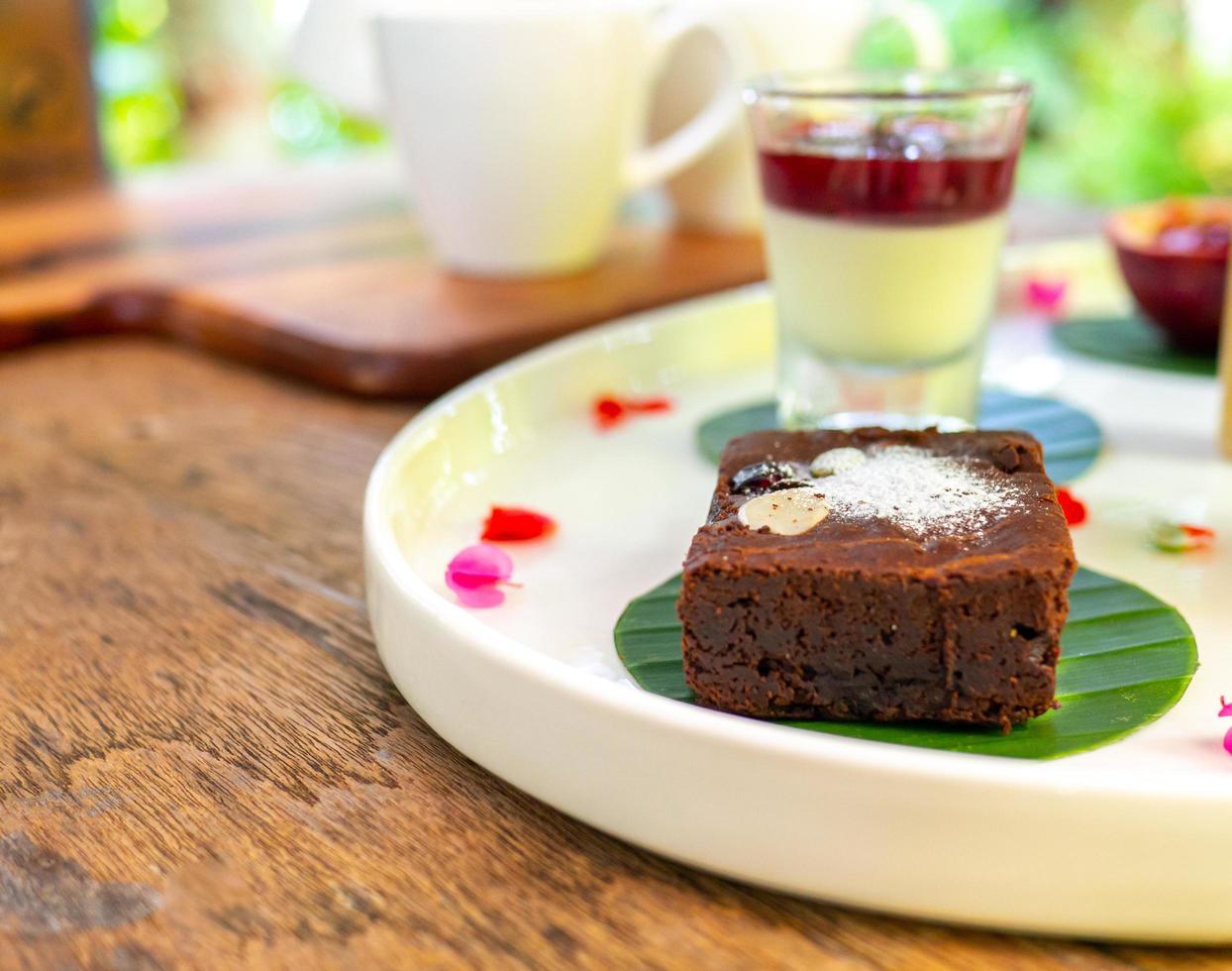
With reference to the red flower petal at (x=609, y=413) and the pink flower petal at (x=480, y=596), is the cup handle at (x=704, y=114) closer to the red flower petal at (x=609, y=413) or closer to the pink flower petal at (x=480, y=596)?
the red flower petal at (x=609, y=413)

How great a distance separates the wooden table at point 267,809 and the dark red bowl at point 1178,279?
0.79m

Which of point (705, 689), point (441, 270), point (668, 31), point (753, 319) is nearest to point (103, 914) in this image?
point (705, 689)

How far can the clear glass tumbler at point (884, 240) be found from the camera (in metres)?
0.96

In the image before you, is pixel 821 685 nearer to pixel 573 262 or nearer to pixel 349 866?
pixel 349 866

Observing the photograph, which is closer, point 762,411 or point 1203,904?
point 1203,904

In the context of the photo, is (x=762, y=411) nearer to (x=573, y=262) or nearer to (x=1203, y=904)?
(x=573, y=262)

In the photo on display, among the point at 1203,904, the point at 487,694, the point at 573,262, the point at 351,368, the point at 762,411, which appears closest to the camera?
the point at 1203,904

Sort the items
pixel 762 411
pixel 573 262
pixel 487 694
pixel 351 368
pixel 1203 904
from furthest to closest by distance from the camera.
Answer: pixel 573 262, pixel 351 368, pixel 762 411, pixel 487 694, pixel 1203 904

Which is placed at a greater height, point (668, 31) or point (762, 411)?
point (668, 31)

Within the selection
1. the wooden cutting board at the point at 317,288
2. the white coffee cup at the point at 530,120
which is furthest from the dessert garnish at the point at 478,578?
the white coffee cup at the point at 530,120

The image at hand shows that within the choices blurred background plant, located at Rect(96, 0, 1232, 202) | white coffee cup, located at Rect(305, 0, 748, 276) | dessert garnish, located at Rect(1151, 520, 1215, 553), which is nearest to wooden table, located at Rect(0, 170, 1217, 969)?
dessert garnish, located at Rect(1151, 520, 1215, 553)

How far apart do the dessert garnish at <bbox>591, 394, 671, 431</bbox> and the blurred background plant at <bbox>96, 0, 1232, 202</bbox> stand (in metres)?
3.00

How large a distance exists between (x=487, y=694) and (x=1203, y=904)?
31cm

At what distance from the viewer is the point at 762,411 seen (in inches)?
43.9
